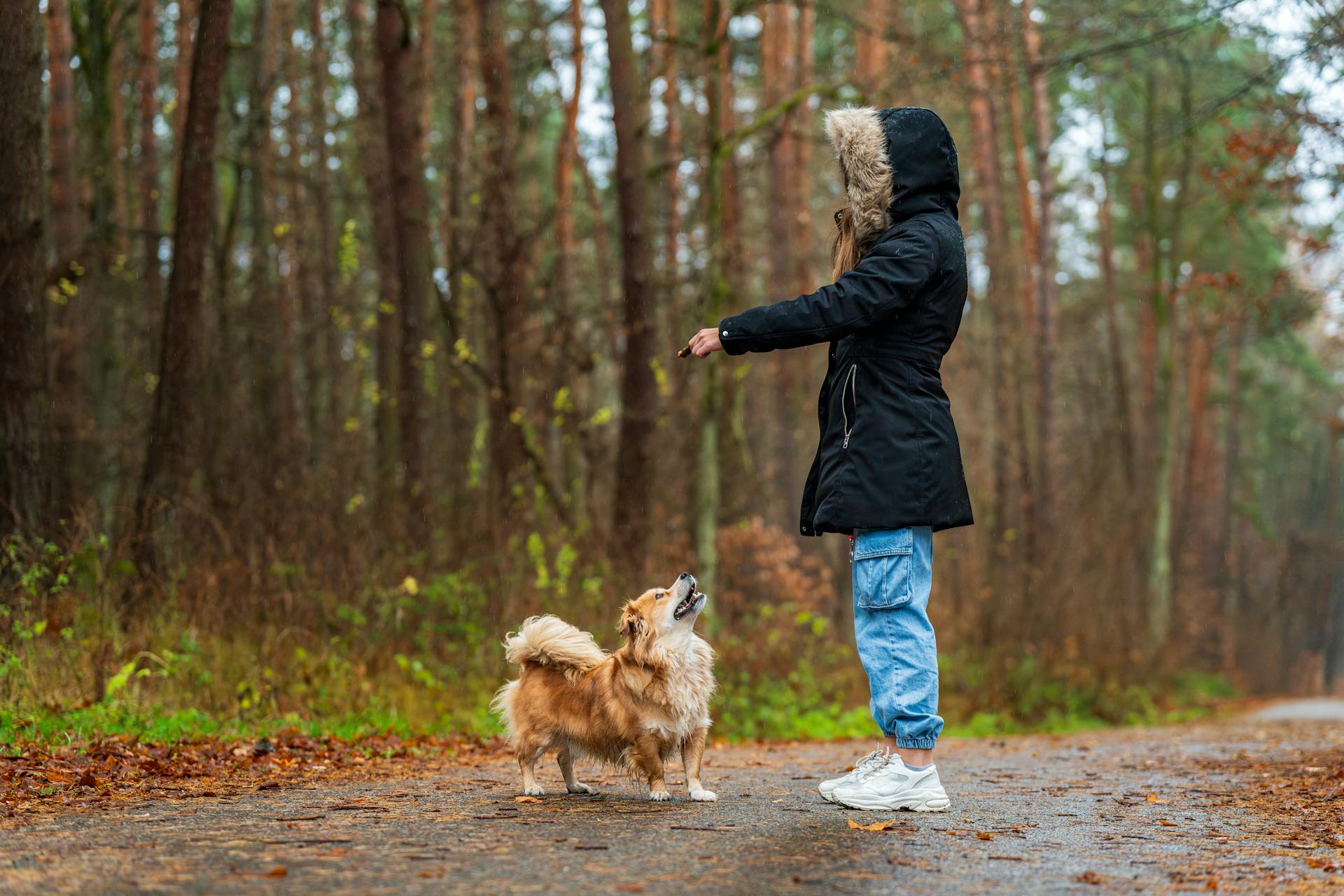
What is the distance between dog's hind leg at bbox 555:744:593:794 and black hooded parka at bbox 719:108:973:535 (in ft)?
5.08

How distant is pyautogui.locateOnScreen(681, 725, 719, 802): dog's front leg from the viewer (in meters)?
5.52

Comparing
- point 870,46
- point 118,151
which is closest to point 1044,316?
point 870,46

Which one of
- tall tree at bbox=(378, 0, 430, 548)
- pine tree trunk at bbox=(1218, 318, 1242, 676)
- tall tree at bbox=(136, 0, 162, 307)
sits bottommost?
pine tree trunk at bbox=(1218, 318, 1242, 676)

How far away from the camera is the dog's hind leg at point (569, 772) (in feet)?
19.5

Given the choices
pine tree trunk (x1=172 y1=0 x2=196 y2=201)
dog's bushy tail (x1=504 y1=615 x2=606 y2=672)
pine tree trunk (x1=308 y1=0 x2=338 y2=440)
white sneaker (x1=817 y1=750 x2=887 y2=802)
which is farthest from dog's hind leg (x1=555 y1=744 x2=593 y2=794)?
pine tree trunk (x1=172 y1=0 x2=196 y2=201)

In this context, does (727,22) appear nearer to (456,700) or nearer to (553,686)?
(456,700)

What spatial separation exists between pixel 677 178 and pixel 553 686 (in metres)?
19.5

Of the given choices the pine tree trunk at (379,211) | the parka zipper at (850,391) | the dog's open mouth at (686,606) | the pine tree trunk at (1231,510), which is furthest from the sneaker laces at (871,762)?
the pine tree trunk at (1231,510)

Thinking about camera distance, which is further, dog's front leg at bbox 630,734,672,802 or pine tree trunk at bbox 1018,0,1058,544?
pine tree trunk at bbox 1018,0,1058,544

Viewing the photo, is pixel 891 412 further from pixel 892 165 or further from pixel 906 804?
pixel 906 804

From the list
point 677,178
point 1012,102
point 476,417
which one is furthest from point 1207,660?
point 476,417

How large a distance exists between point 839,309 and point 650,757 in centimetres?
201

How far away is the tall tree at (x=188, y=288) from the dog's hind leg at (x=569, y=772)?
18.6 ft

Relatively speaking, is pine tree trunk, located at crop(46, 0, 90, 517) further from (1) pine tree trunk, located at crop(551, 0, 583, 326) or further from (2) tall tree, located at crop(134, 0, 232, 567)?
(1) pine tree trunk, located at crop(551, 0, 583, 326)
